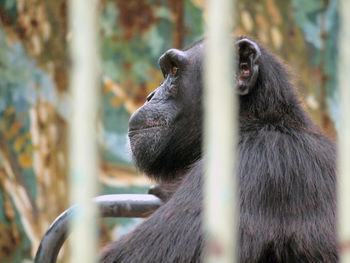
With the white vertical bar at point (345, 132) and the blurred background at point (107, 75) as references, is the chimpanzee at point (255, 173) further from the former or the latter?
the blurred background at point (107, 75)

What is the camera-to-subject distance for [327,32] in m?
6.39

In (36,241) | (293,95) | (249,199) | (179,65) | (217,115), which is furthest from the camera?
(36,241)

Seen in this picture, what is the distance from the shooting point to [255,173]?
3.08 metres

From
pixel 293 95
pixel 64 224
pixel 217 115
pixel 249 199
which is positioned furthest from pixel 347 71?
pixel 293 95

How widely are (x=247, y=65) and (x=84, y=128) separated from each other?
2285mm

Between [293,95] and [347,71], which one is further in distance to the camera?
[293,95]

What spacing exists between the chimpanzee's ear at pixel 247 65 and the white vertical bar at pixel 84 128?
2.18 meters

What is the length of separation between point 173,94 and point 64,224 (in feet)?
4.86

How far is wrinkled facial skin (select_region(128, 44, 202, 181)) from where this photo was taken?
148 inches

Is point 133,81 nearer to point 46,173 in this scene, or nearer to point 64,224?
point 46,173

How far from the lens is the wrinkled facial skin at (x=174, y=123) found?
374 cm

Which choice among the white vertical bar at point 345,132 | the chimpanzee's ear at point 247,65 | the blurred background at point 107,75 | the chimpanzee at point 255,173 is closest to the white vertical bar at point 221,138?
the white vertical bar at point 345,132

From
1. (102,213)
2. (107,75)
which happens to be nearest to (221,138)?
(102,213)

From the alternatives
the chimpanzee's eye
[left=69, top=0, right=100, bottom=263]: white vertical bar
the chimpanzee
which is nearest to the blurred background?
the chimpanzee's eye
